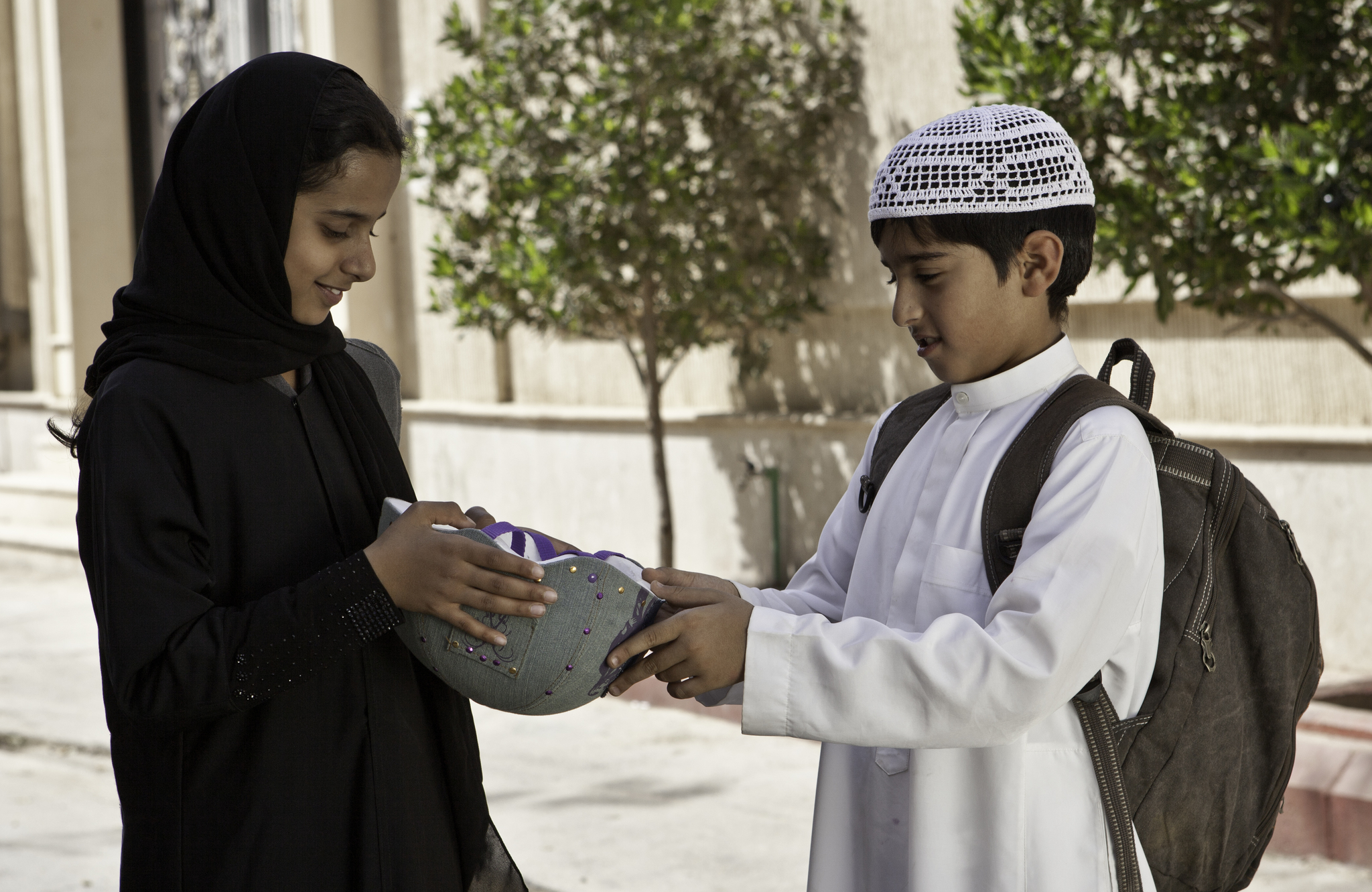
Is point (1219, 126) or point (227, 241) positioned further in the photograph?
point (1219, 126)

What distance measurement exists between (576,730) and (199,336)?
397 centimetres

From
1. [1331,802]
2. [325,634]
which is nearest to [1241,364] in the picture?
[1331,802]

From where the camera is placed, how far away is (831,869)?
6.04ft

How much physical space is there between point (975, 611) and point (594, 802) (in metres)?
3.11

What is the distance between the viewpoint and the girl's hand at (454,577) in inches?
59.9

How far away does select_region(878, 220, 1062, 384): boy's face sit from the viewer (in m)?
1.67

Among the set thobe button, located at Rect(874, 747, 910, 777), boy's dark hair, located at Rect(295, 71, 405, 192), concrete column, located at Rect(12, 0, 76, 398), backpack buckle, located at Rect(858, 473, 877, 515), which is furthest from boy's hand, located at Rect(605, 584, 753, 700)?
concrete column, located at Rect(12, 0, 76, 398)

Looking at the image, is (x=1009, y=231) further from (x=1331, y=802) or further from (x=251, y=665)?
(x=1331, y=802)

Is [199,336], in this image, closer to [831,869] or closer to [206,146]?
[206,146]

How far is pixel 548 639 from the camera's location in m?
1.56

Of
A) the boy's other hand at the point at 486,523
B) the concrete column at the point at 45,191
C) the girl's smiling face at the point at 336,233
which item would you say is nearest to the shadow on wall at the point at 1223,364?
the boy's other hand at the point at 486,523

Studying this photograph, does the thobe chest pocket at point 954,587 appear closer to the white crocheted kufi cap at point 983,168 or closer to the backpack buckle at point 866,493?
the backpack buckle at point 866,493

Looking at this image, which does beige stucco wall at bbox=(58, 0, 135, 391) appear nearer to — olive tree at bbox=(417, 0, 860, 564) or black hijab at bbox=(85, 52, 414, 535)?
olive tree at bbox=(417, 0, 860, 564)

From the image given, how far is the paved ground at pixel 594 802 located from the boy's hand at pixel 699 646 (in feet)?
7.44
